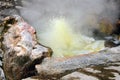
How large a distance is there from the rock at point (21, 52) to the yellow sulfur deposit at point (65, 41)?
133 centimetres

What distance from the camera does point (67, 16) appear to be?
13.0 meters

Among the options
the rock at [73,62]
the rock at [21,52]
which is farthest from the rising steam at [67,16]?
the rock at [73,62]

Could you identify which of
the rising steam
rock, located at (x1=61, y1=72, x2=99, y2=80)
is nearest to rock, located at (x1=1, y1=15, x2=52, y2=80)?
rock, located at (x1=61, y1=72, x2=99, y2=80)

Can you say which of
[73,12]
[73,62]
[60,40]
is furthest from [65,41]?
[73,62]

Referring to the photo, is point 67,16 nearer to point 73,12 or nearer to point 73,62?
point 73,12

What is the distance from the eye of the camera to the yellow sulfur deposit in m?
10.8

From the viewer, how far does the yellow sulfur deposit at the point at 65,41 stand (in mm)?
10758

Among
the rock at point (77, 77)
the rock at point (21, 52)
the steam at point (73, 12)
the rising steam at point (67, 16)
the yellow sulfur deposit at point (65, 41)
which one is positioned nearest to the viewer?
the rock at point (77, 77)

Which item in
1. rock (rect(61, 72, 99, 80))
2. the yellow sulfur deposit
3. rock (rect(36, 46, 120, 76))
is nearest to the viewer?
rock (rect(61, 72, 99, 80))

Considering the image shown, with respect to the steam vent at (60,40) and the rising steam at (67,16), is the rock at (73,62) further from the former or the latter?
the rising steam at (67,16)

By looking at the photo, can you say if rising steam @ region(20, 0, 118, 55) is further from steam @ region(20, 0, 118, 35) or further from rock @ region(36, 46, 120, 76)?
rock @ region(36, 46, 120, 76)

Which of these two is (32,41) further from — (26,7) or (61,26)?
(26,7)

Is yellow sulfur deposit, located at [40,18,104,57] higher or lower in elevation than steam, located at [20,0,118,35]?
lower

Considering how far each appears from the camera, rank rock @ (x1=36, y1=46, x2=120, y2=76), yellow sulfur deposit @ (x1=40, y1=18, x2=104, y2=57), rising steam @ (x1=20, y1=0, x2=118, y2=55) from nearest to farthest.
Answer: rock @ (x1=36, y1=46, x2=120, y2=76) → yellow sulfur deposit @ (x1=40, y1=18, x2=104, y2=57) → rising steam @ (x1=20, y1=0, x2=118, y2=55)
